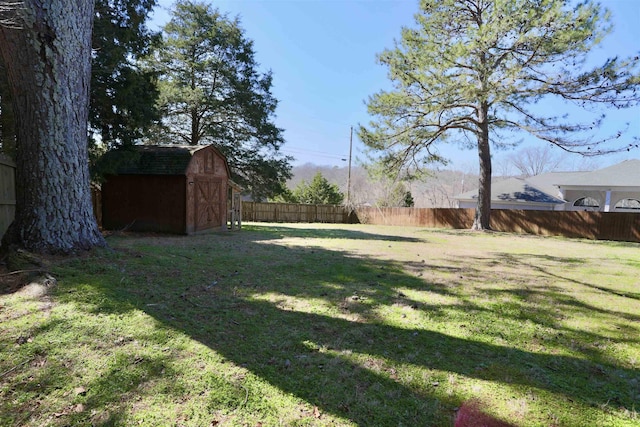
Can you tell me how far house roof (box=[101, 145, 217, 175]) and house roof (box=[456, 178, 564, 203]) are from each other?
21440 millimetres

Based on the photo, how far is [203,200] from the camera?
39.9ft

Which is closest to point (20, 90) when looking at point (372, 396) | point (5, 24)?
point (5, 24)

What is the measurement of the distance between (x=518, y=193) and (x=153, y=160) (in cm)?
2411

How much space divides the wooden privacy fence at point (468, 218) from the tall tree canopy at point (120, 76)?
1396 centimetres

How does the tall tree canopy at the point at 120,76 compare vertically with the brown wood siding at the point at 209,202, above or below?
above

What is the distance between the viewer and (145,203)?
11.4 m

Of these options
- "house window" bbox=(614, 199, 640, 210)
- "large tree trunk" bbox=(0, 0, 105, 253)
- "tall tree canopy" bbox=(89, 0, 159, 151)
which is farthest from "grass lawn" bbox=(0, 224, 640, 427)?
"house window" bbox=(614, 199, 640, 210)

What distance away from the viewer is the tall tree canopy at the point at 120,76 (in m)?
8.91

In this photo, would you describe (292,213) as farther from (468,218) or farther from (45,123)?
(45,123)

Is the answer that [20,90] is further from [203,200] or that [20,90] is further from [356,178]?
[356,178]

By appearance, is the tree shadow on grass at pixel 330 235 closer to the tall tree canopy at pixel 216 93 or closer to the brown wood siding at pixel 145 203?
the brown wood siding at pixel 145 203

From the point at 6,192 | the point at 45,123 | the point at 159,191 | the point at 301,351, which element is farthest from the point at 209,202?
the point at 301,351

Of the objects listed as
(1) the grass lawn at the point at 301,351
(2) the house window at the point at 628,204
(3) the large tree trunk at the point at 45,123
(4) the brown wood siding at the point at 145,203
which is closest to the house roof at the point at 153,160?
(4) the brown wood siding at the point at 145,203

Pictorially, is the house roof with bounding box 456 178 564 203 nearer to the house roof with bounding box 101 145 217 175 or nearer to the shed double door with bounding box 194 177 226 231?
the shed double door with bounding box 194 177 226 231
